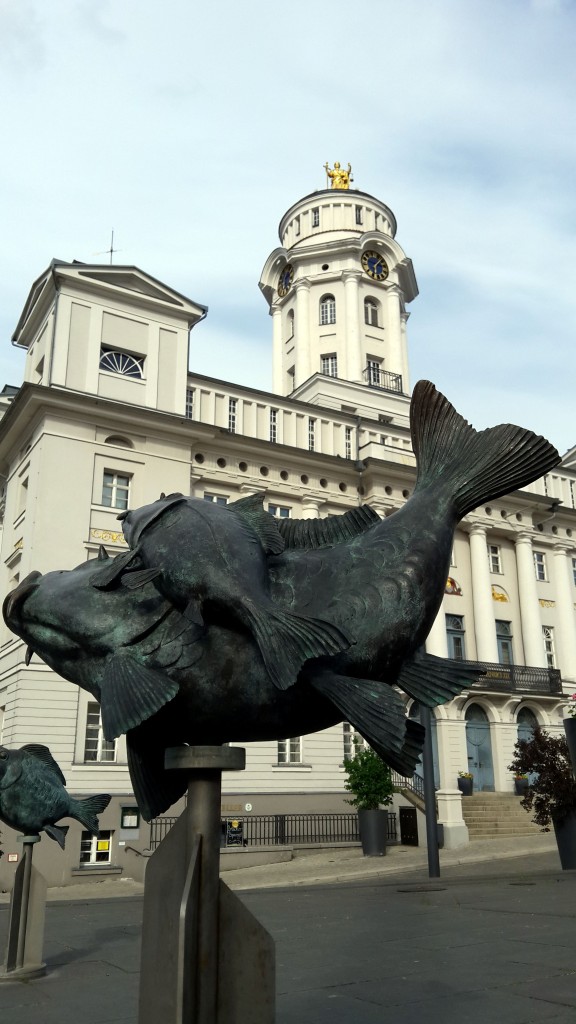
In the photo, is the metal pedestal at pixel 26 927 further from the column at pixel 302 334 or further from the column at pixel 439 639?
the column at pixel 302 334

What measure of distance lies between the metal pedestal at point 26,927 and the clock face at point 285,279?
38.6m

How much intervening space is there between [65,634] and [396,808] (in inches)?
991

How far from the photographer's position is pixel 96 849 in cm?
2156

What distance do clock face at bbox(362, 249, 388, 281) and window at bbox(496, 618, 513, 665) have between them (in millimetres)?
18406

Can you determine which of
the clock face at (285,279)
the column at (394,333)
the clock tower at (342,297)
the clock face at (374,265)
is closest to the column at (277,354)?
the clock tower at (342,297)

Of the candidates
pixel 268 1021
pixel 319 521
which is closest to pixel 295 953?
pixel 268 1021

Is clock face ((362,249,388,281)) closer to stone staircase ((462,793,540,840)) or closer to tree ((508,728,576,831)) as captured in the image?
stone staircase ((462,793,540,840))

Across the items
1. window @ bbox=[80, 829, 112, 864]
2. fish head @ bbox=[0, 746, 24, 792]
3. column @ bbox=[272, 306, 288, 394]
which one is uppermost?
column @ bbox=[272, 306, 288, 394]

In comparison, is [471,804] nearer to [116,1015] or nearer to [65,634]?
[116,1015]

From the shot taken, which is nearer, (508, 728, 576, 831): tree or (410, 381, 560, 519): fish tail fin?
(410, 381, 560, 519): fish tail fin

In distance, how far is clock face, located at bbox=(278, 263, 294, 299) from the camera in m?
42.8

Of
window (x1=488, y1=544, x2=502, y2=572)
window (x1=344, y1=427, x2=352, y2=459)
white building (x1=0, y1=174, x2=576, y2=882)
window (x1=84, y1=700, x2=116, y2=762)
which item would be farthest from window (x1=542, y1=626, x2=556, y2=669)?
window (x1=84, y1=700, x2=116, y2=762)

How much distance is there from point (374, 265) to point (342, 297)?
2.65 metres

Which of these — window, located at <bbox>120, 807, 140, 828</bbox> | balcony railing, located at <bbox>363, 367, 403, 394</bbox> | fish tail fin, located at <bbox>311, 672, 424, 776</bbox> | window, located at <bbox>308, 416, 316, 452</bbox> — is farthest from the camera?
balcony railing, located at <bbox>363, 367, 403, 394</bbox>
